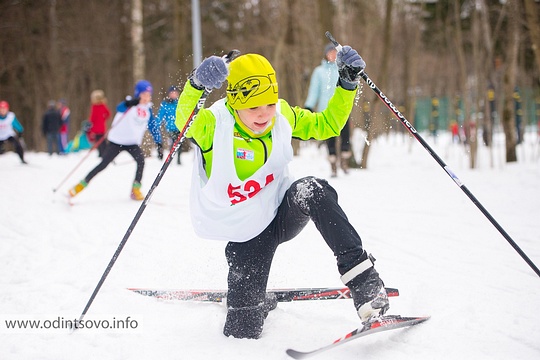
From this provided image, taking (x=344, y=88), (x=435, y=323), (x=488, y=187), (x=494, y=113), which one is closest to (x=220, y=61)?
(x=344, y=88)

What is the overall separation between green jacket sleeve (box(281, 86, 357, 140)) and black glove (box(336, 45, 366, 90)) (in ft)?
0.15

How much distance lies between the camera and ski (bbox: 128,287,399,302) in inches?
113

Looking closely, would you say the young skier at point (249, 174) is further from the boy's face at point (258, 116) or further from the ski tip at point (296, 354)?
the ski tip at point (296, 354)

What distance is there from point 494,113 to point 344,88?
13.2 meters

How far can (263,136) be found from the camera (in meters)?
2.57

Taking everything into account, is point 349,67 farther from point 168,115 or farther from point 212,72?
point 168,115

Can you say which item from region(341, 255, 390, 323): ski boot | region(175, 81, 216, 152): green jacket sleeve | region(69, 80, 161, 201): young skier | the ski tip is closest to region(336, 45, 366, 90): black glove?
region(175, 81, 216, 152): green jacket sleeve

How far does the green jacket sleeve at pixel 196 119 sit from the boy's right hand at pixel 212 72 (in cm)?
11

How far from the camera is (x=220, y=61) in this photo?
2.36 m

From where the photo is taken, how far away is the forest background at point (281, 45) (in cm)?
1017

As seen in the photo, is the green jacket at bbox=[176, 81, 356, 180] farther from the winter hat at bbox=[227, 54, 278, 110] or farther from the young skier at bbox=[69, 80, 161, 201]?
the young skier at bbox=[69, 80, 161, 201]

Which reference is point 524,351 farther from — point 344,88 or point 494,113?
point 494,113

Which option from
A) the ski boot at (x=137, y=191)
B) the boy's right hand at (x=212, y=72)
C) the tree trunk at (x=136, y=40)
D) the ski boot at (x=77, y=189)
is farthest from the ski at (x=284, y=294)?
the tree trunk at (x=136, y=40)

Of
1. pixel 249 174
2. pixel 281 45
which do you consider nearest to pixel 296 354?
pixel 249 174
